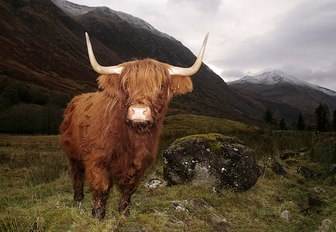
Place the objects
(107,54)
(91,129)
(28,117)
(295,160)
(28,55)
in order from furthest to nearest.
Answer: (107,54), (28,55), (28,117), (295,160), (91,129)

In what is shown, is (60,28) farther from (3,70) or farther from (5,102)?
(5,102)

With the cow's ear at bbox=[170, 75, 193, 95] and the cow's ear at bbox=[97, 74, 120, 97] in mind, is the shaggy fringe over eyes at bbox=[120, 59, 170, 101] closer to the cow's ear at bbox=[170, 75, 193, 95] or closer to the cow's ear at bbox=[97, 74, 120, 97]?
the cow's ear at bbox=[97, 74, 120, 97]

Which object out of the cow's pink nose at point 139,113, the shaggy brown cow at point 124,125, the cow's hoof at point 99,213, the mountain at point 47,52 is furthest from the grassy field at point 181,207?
the mountain at point 47,52

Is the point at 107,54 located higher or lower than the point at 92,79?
higher

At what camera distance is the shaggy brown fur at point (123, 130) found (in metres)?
5.22

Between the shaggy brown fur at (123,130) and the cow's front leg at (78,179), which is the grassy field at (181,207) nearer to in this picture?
the cow's front leg at (78,179)

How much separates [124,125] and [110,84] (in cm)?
65

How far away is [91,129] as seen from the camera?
19.2 ft

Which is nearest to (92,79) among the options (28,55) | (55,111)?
(28,55)

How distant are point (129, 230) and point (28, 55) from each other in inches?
4513

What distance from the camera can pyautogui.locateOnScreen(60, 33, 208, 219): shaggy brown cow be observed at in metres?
5.21

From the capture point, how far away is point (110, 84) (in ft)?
18.1

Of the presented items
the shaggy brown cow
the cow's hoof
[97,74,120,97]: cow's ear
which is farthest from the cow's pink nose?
the cow's hoof

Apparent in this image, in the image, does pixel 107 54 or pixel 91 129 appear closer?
pixel 91 129
